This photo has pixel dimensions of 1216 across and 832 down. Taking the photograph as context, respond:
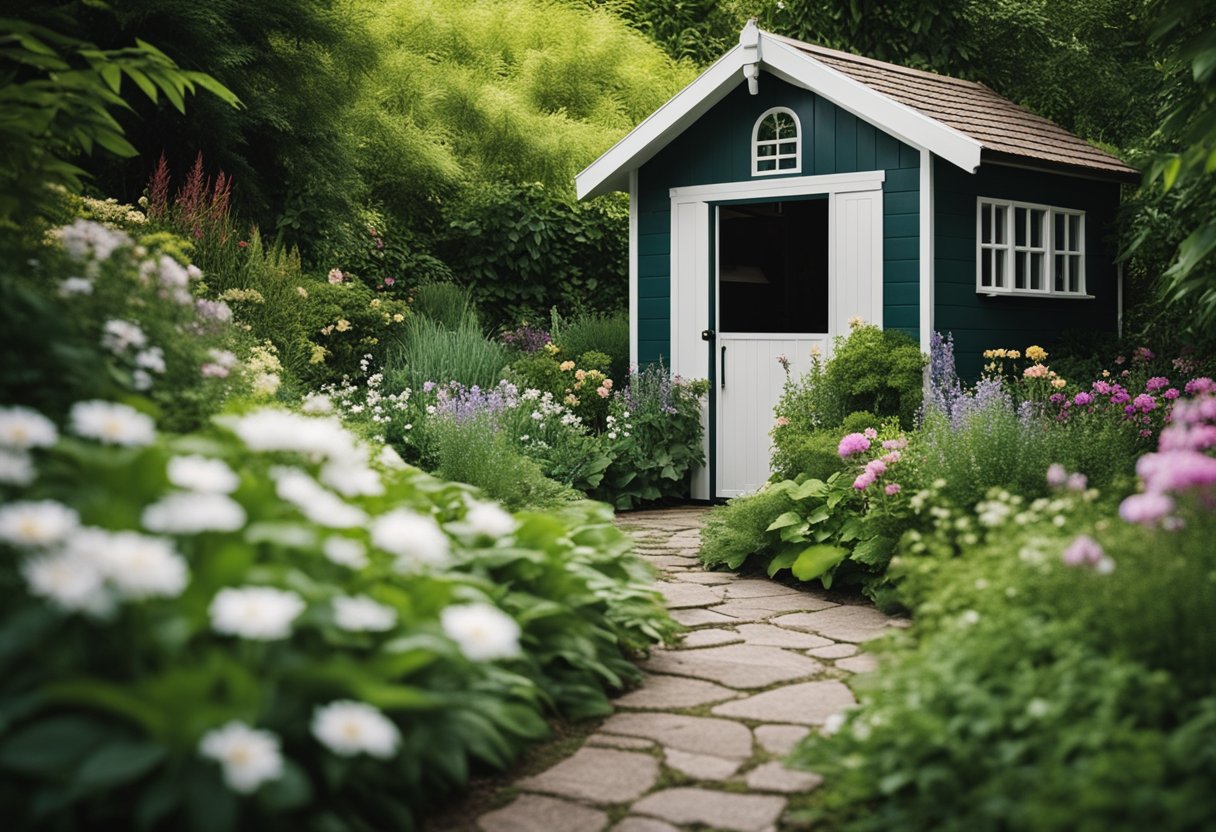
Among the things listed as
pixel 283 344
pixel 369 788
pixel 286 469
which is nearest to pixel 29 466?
pixel 286 469

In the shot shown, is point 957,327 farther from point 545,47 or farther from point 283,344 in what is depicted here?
point 545,47

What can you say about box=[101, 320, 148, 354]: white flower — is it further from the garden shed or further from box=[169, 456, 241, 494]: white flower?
the garden shed

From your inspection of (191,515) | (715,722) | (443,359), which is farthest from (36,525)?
→ (443,359)

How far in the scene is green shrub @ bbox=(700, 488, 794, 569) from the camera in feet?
21.3

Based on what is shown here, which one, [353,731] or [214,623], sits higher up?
[214,623]

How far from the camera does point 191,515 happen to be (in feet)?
7.74

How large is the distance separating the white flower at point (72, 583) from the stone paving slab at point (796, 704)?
7.61ft

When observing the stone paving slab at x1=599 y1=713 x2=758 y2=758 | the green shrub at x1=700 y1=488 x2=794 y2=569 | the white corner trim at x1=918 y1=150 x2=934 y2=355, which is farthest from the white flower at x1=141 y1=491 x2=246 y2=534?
the white corner trim at x1=918 y1=150 x2=934 y2=355

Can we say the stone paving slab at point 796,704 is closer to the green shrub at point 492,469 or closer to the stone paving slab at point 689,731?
the stone paving slab at point 689,731

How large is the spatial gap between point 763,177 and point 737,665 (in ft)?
17.3

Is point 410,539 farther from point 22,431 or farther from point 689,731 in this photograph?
point 689,731

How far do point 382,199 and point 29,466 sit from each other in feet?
40.4

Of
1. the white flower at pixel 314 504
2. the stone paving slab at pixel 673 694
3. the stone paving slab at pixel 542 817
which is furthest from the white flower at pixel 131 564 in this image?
the stone paving slab at pixel 673 694

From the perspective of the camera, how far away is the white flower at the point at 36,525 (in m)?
2.17
